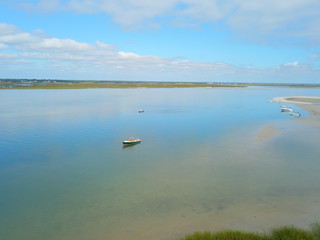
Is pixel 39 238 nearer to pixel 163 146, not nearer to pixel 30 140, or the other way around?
pixel 163 146

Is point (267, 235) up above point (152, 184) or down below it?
above

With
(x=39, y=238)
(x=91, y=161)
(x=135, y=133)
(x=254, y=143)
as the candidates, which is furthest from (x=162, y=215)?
(x=135, y=133)

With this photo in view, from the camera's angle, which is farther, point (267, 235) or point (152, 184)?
point (152, 184)

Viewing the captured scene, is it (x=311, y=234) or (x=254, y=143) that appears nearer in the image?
(x=311, y=234)

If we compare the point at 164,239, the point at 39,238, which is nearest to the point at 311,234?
the point at 164,239

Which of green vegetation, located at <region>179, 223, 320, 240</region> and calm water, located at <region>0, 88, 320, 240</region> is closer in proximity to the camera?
green vegetation, located at <region>179, 223, 320, 240</region>

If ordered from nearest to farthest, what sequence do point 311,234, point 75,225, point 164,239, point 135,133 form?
point 311,234 → point 164,239 → point 75,225 → point 135,133

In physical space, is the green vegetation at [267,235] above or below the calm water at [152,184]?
above

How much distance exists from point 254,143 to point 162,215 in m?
17.5

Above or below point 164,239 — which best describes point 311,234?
above

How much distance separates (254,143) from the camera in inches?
1064

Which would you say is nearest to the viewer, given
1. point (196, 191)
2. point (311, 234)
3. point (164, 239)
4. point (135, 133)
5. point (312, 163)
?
point (311, 234)

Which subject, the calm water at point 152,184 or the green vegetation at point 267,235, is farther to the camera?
the calm water at point 152,184

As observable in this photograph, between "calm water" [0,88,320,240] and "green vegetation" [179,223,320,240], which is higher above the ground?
"green vegetation" [179,223,320,240]
